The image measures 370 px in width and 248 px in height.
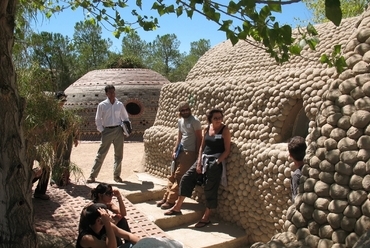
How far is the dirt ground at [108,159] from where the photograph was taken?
31.5ft

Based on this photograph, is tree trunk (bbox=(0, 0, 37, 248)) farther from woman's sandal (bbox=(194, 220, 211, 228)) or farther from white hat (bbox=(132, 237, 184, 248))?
woman's sandal (bbox=(194, 220, 211, 228))

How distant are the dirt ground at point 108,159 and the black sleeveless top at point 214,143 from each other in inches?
115

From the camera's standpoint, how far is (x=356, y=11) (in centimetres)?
1403

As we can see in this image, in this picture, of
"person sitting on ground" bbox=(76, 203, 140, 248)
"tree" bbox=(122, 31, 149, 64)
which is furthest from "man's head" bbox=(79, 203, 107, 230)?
"tree" bbox=(122, 31, 149, 64)

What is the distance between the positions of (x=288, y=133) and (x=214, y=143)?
3.57 ft

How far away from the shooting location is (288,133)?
5.71m

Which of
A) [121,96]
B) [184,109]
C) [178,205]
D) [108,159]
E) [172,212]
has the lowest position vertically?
[172,212]

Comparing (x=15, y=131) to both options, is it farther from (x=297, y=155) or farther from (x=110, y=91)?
(x=110, y=91)

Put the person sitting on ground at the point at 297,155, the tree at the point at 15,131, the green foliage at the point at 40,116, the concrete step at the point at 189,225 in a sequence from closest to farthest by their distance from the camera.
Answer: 1. the tree at the point at 15,131
2. the person sitting on ground at the point at 297,155
3. the green foliage at the point at 40,116
4. the concrete step at the point at 189,225

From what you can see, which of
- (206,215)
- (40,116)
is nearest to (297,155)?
(206,215)

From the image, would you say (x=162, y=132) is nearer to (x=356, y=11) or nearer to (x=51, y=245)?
(x=51, y=245)

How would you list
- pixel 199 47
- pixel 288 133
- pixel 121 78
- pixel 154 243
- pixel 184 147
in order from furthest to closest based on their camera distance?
pixel 199 47
pixel 121 78
pixel 184 147
pixel 288 133
pixel 154 243

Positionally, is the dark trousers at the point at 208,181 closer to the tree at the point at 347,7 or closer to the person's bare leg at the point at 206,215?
the person's bare leg at the point at 206,215

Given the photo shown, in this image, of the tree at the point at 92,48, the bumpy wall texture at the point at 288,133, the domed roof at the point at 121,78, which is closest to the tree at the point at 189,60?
the tree at the point at 92,48
